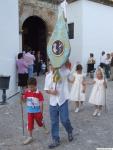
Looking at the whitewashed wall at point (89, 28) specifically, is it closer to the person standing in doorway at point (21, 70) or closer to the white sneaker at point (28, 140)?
the person standing in doorway at point (21, 70)

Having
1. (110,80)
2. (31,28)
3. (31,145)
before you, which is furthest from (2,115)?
(31,28)

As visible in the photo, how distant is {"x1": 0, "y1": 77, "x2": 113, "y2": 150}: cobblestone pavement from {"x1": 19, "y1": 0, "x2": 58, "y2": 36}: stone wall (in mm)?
11396

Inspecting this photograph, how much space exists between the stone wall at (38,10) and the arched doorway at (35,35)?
0.61 metres

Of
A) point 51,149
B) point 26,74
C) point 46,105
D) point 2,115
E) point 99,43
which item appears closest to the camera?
point 51,149

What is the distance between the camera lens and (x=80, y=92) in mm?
10117

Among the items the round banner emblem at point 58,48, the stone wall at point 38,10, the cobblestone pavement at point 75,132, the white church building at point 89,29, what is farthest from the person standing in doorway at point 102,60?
the round banner emblem at point 58,48

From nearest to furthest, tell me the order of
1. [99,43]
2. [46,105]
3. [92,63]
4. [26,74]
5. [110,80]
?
[46,105]
[26,74]
[110,80]
[92,63]
[99,43]

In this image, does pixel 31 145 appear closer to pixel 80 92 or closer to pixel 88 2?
pixel 80 92

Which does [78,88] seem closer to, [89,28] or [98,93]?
[98,93]

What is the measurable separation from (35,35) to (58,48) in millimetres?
18222

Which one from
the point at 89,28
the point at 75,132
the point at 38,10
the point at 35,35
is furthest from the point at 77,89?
the point at 35,35

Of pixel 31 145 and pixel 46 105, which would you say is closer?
pixel 31 145

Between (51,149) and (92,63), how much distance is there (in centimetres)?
1511

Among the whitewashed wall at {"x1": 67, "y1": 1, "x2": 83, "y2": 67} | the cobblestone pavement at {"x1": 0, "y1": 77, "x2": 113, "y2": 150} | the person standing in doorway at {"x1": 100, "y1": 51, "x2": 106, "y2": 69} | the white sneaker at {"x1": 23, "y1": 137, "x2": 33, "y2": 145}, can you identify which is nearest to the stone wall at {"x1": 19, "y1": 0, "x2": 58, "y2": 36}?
the whitewashed wall at {"x1": 67, "y1": 1, "x2": 83, "y2": 67}
